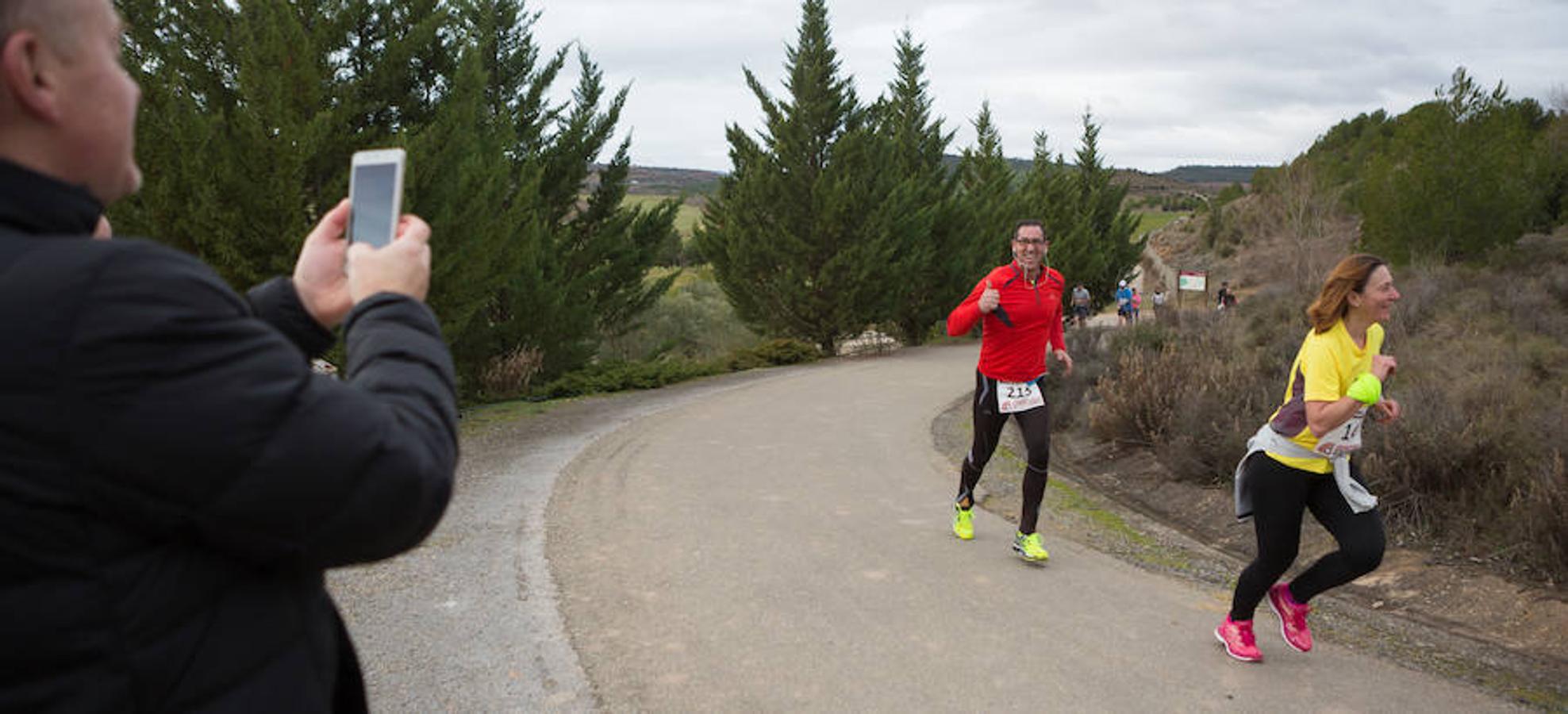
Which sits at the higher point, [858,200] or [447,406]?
[858,200]

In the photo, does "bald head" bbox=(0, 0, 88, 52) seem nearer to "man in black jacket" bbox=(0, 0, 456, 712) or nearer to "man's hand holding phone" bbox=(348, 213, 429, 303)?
"man in black jacket" bbox=(0, 0, 456, 712)

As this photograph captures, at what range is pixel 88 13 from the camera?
45.7 inches

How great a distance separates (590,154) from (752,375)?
6567mm

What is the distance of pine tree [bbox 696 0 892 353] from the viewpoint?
80.8ft

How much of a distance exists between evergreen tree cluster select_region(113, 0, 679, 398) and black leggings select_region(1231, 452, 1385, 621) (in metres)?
9.84

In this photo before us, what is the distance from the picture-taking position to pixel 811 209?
82.5 ft

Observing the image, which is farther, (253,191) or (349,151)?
(349,151)

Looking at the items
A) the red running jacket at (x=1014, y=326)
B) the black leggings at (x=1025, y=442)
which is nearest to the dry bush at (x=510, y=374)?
the black leggings at (x=1025, y=442)

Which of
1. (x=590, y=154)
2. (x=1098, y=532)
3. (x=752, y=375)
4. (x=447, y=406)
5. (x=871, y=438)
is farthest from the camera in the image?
(x=590, y=154)

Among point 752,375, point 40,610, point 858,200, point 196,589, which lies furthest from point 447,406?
point 858,200

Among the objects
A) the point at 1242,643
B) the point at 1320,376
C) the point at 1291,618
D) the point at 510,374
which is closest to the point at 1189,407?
the point at 1291,618

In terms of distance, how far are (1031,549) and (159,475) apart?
5.75m

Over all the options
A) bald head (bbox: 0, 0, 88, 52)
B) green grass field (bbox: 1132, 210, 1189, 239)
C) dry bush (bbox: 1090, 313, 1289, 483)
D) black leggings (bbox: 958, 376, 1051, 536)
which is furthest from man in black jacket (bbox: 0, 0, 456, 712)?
green grass field (bbox: 1132, 210, 1189, 239)

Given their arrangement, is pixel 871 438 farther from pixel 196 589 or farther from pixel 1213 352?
pixel 196 589
